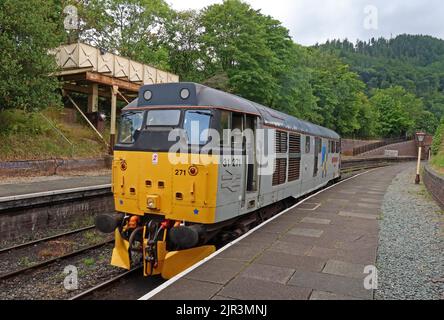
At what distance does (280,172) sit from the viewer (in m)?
10.3

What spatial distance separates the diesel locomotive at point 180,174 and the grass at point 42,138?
11.5 metres

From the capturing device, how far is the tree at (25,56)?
15469 millimetres

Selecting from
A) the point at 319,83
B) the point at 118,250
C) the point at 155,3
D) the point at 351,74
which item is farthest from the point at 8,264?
the point at 351,74

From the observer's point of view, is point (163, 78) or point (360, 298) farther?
point (163, 78)

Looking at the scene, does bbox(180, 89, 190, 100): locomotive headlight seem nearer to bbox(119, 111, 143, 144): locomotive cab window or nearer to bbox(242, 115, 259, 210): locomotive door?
bbox(119, 111, 143, 144): locomotive cab window

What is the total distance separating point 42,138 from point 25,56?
4745 millimetres

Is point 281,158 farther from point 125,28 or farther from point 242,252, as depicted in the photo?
point 125,28

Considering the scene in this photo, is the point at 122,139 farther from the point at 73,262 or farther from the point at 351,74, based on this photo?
the point at 351,74

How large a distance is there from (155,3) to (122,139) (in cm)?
2683

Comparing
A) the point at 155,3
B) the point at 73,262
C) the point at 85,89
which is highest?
the point at 155,3

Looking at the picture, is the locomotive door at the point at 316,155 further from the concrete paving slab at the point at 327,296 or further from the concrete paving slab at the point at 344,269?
the concrete paving slab at the point at 327,296

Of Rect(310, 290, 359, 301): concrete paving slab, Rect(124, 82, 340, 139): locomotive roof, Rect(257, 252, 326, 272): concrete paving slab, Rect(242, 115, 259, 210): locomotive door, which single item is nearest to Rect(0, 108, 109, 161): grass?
Rect(124, 82, 340, 139): locomotive roof

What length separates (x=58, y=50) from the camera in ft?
67.8

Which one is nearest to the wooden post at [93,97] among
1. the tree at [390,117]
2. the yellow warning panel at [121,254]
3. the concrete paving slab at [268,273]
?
the yellow warning panel at [121,254]
